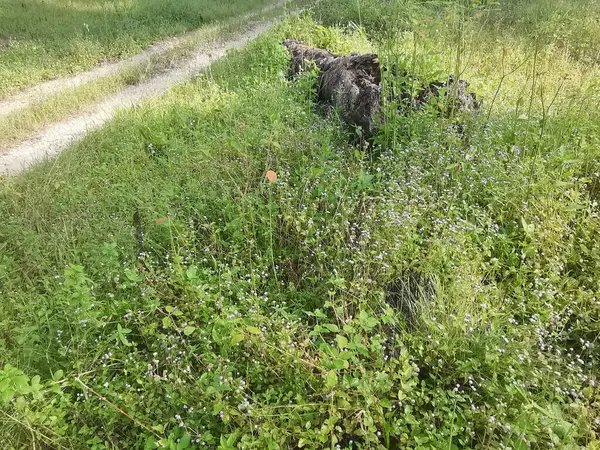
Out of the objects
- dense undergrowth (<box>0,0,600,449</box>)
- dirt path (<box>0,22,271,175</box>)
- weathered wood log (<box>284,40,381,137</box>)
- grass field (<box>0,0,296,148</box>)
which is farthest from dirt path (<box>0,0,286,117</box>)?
weathered wood log (<box>284,40,381,137</box>)

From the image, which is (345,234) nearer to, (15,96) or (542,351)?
(542,351)

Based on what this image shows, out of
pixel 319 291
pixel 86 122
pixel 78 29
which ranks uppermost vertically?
pixel 78 29

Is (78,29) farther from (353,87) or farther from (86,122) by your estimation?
(353,87)

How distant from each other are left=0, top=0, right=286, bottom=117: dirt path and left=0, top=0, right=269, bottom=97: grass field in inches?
8.8

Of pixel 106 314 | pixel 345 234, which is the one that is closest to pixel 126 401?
pixel 106 314

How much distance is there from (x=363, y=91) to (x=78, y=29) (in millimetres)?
9259

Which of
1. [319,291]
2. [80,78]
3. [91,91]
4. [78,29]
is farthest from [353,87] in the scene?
[78,29]

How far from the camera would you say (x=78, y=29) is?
427 inches

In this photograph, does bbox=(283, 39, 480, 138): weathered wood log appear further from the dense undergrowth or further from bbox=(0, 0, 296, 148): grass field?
bbox=(0, 0, 296, 148): grass field

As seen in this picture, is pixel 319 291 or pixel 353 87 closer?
pixel 319 291

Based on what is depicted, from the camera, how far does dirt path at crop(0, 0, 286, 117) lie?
25.2 ft

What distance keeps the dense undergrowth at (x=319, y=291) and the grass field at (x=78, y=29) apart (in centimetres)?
509

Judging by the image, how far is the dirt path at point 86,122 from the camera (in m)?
6.11

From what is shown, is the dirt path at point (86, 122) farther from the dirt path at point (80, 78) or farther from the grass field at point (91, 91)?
the dirt path at point (80, 78)
